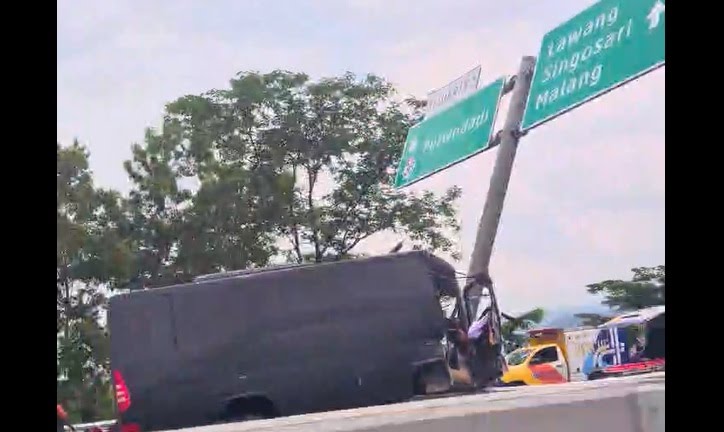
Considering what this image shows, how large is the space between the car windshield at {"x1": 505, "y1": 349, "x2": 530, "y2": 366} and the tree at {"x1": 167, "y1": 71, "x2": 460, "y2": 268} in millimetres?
2837

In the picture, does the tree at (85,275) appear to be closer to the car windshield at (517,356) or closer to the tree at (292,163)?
the tree at (292,163)

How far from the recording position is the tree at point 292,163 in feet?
78.3

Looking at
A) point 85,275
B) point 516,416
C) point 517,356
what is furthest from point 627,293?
point 516,416

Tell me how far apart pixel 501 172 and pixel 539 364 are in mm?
8493

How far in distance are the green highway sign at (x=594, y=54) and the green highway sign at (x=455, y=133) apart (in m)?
0.71

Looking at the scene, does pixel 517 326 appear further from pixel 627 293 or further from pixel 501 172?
pixel 627 293

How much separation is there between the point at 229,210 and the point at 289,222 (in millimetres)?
1350

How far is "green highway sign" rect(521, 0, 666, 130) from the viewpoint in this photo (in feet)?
41.6

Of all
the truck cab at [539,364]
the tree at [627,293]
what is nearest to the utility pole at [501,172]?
the truck cab at [539,364]

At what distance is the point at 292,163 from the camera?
24188 mm

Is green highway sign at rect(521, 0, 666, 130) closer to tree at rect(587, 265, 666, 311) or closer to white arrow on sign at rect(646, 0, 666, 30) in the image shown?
white arrow on sign at rect(646, 0, 666, 30)
